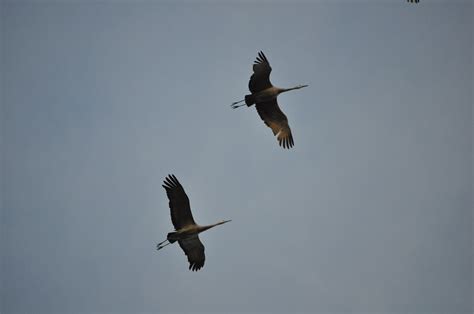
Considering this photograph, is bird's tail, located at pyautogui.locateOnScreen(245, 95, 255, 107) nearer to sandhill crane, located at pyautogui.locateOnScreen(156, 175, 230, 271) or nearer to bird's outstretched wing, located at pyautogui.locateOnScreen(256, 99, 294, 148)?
bird's outstretched wing, located at pyautogui.locateOnScreen(256, 99, 294, 148)

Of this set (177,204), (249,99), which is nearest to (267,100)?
(249,99)

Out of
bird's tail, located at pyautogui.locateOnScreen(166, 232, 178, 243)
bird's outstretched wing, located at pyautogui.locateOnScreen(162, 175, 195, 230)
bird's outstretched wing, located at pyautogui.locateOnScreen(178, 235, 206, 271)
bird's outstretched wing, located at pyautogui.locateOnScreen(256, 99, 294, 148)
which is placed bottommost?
bird's outstretched wing, located at pyautogui.locateOnScreen(178, 235, 206, 271)

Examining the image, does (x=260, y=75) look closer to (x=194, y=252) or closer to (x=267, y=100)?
(x=267, y=100)

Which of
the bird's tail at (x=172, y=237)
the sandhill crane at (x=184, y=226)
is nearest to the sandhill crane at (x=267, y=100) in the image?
the sandhill crane at (x=184, y=226)

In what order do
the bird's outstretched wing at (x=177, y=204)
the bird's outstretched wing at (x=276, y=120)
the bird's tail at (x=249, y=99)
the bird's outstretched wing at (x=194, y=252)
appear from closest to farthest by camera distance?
the bird's outstretched wing at (x=177, y=204) → the bird's outstretched wing at (x=194, y=252) → the bird's tail at (x=249, y=99) → the bird's outstretched wing at (x=276, y=120)

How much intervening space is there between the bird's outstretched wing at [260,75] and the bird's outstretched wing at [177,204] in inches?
173

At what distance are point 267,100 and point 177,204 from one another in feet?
16.2

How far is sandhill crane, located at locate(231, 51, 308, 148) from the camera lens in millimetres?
19219

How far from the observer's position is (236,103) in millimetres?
20500

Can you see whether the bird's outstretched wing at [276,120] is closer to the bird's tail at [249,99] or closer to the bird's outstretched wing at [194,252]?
the bird's tail at [249,99]

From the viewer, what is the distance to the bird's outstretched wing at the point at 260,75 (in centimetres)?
1917

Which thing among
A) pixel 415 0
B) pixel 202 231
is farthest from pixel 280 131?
pixel 415 0

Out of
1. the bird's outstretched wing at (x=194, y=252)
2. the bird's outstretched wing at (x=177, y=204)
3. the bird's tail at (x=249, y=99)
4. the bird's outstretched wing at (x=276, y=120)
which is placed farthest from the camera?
the bird's outstretched wing at (x=276, y=120)

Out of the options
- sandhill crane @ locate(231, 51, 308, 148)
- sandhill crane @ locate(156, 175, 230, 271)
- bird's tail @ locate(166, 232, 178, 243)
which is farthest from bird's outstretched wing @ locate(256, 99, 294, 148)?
bird's tail @ locate(166, 232, 178, 243)
